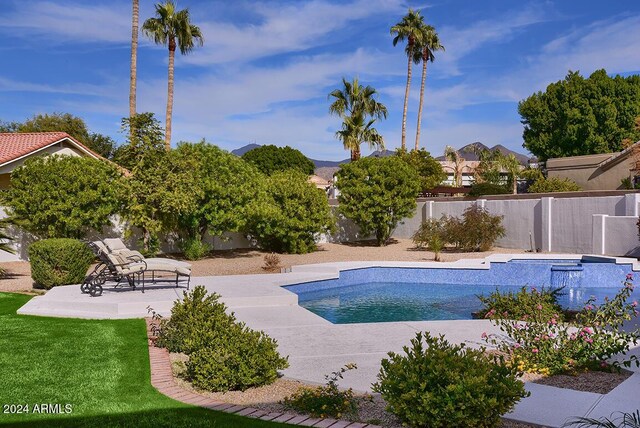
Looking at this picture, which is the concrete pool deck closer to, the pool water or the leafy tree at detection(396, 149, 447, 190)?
the pool water

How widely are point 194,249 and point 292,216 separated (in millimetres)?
4142

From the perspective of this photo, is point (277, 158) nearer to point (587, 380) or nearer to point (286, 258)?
point (286, 258)

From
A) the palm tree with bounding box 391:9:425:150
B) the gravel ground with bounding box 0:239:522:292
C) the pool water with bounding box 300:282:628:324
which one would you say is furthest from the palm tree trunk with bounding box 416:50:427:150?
the pool water with bounding box 300:282:628:324

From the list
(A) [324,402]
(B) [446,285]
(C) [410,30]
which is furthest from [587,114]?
(A) [324,402]

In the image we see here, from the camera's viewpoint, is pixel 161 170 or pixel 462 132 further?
pixel 462 132

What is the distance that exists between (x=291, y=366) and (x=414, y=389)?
2.57m

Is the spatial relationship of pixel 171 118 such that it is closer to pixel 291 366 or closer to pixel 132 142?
pixel 132 142

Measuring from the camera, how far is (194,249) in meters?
20.7

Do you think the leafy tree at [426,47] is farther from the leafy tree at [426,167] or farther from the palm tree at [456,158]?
the palm tree at [456,158]

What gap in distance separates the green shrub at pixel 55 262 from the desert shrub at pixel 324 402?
370 inches

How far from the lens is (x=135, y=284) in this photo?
1294 centimetres

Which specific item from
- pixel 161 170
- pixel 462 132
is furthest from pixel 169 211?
pixel 462 132

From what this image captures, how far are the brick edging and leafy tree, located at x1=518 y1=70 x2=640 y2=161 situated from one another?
49655 millimetres

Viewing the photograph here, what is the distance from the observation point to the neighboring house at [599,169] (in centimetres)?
3719
